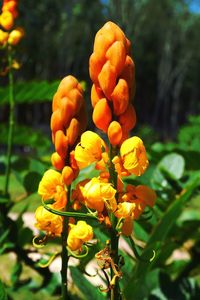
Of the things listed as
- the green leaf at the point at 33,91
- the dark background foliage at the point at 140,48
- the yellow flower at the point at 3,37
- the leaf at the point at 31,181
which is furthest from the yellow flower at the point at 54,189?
the dark background foliage at the point at 140,48

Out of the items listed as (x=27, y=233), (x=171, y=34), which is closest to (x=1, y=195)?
(x=27, y=233)

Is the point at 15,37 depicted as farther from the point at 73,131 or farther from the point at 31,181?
the point at 73,131

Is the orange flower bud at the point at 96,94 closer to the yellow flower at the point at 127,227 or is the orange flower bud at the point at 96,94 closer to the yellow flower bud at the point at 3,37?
the yellow flower at the point at 127,227

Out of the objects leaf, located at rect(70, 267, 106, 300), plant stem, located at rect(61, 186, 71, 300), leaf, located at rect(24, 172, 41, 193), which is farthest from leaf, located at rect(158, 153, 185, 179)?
plant stem, located at rect(61, 186, 71, 300)

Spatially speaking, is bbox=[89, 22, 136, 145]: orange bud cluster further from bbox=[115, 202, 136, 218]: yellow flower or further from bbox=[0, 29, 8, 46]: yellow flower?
bbox=[0, 29, 8, 46]: yellow flower

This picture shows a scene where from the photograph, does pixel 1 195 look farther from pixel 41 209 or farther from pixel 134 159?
pixel 134 159

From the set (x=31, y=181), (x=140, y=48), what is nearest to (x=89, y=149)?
(x=31, y=181)
